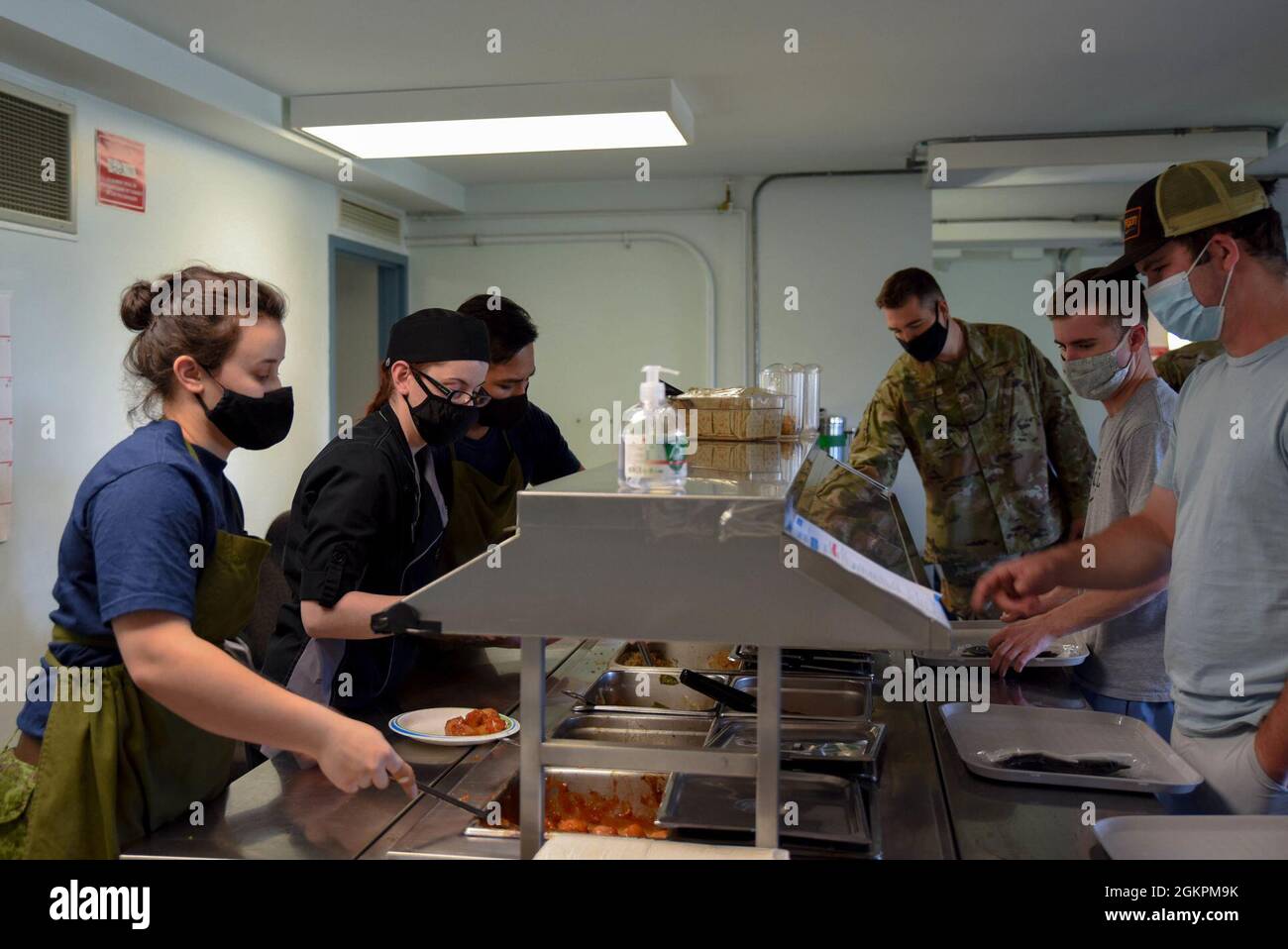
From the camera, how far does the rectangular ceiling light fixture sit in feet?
14.5

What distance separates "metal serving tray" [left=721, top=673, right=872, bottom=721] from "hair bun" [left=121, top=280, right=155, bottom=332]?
4.39 ft

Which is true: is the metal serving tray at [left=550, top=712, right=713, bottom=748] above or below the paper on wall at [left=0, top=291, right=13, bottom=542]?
below

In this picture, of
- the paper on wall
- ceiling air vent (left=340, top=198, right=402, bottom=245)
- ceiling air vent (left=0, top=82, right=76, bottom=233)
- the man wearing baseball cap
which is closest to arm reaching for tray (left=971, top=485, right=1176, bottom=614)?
the man wearing baseball cap

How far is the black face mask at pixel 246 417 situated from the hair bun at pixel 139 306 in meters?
0.22

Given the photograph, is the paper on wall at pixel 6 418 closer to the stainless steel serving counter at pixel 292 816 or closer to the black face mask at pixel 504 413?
the black face mask at pixel 504 413

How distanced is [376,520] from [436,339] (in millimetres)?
448

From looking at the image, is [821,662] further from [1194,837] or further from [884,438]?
[884,438]

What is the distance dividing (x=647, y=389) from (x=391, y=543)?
76cm

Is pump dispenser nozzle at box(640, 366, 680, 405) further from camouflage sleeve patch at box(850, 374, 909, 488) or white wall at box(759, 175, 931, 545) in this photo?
white wall at box(759, 175, 931, 545)

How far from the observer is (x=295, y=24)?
3721 millimetres

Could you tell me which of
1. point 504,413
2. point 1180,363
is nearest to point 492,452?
point 504,413

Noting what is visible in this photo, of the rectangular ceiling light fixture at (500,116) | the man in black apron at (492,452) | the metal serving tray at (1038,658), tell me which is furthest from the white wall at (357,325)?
the metal serving tray at (1038,658)
